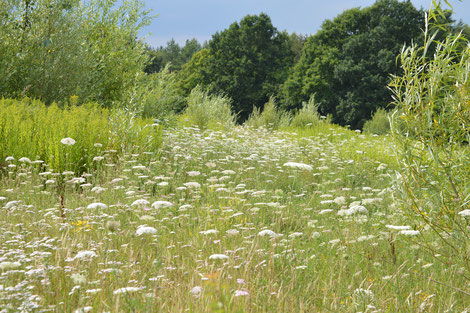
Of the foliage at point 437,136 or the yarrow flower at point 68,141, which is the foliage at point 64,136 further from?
the foliage at point 437,136

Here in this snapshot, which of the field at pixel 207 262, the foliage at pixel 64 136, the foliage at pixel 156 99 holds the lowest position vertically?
the field at pixel 207 262

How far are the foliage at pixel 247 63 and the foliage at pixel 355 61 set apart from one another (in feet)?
15.2

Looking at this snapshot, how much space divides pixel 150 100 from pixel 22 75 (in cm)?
355

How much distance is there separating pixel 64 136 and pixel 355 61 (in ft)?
92.8

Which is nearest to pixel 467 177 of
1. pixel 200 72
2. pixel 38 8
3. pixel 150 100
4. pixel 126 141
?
pixel 126 141

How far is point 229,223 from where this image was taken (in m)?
4.25

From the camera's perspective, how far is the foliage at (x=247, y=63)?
1458 inches

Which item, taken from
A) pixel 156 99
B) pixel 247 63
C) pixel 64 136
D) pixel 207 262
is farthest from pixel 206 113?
pixel 247 63

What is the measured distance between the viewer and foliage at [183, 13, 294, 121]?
37.0 m

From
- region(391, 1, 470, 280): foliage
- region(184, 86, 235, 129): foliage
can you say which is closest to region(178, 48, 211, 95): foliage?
region(184, 86, 235, 129): foliage

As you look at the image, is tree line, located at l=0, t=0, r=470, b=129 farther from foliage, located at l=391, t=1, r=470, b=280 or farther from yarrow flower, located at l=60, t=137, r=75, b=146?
foliage, located at l=391, t=1, r=470, b=280

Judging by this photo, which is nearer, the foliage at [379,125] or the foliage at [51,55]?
the foliage at [51,55]

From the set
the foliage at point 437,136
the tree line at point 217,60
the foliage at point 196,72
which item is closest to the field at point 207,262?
the foliage at point 437,136

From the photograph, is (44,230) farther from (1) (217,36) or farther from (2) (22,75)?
(1) (217,36)
